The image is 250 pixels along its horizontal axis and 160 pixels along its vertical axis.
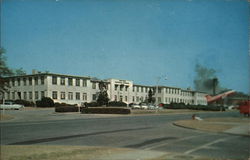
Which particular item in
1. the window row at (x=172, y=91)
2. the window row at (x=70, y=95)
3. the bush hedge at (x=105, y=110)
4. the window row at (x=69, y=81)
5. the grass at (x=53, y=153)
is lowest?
the bush hedge at (x=105, y=110)

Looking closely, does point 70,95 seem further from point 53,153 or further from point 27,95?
point 53,153

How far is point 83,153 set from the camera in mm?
8562

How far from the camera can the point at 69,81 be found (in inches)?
2564

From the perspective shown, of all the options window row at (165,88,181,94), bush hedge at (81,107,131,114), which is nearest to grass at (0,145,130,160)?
bush hedge at (81,107,131,114)

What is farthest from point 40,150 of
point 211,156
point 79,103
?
point 79,103

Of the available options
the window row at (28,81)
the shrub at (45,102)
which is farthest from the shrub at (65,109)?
the window row at (28,81)

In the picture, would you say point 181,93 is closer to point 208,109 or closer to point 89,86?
point 208,109

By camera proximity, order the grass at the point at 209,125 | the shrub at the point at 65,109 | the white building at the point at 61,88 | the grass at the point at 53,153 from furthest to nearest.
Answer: the white building at the point at 61,88, the shrub at the point at 65,109, the grass at the point at 209,125, the grass at the point at 53,153

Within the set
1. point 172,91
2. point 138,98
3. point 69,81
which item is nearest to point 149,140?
point 69,81

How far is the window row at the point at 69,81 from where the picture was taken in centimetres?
6156

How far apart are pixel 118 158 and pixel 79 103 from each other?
60740 millimetres

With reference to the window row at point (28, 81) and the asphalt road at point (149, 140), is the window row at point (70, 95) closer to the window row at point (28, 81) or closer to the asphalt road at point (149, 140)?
the window row at point (28, 81)

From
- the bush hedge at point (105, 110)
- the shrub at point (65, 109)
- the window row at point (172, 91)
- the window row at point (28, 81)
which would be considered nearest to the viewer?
the bush hedge at point (105, 110)

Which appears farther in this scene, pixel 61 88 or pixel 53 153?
pixel 61 88
